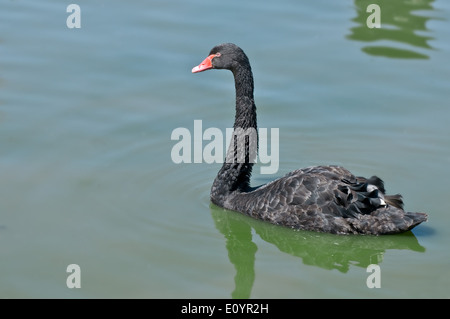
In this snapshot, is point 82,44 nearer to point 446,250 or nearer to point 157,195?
point 157,195

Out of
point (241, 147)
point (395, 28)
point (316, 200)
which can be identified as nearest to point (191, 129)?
point (241, 147)

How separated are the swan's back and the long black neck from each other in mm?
554

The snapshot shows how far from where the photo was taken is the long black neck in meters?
8.73

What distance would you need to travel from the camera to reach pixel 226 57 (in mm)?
8672

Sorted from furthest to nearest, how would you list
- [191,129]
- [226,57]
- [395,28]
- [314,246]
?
[395,28] → [191,129] → [226,57] → [314,246]

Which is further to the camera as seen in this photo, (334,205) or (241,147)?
(241,147)

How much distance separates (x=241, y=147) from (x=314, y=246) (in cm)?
145

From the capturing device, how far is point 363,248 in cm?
793

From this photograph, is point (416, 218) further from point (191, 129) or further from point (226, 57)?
point (191, 129)

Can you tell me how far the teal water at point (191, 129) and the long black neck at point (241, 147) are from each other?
26 cm

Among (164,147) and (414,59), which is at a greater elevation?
(414,59)
